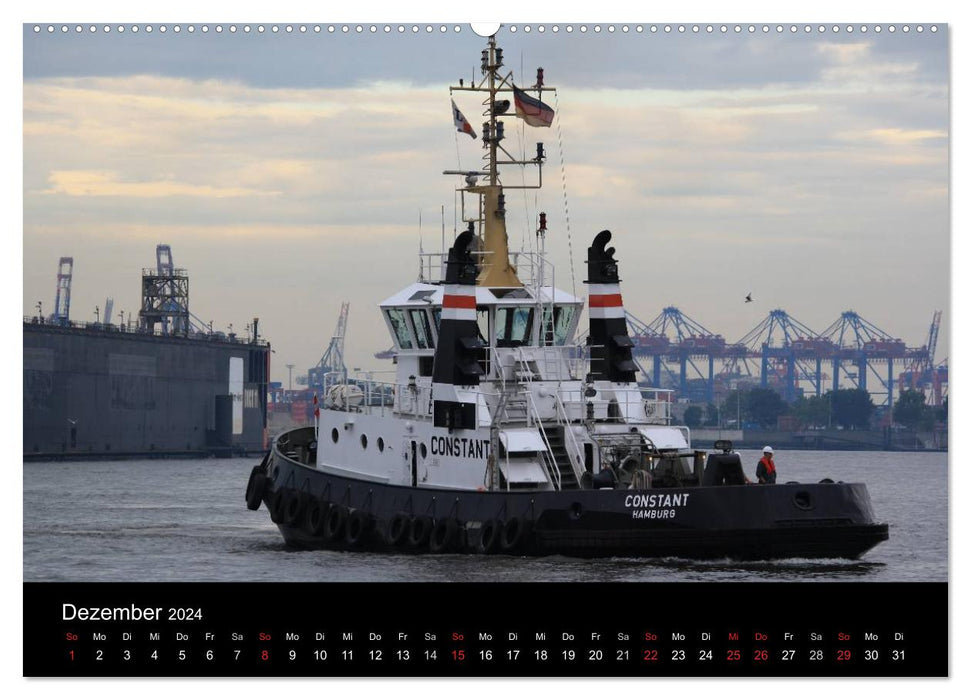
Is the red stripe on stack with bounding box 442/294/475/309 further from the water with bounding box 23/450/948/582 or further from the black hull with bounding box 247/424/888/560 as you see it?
the water with bounding box 23/450/948/582

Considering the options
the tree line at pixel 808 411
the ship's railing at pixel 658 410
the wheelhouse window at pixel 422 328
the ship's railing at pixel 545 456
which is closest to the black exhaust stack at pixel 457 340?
the ship's railing at pixel 545 456

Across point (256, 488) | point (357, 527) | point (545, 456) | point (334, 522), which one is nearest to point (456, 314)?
point (545, 456)

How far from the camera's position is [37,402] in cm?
7269

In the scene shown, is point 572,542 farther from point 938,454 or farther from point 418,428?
point 938,454

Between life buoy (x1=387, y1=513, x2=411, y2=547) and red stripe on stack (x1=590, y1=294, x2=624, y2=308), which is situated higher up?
red stripe on stack (x1=590, y1=294, x2=624, y2=308)

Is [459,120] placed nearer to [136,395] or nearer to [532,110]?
[532,110]

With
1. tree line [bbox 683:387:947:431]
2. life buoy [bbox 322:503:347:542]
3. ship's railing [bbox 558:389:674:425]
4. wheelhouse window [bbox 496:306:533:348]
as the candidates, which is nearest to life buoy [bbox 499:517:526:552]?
ship's railing [bbox 558:389:674:425]

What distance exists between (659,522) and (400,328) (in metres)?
7.48

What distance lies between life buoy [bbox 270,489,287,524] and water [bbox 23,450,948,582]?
1.92 ft

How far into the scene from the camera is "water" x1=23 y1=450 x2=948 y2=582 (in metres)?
24.7

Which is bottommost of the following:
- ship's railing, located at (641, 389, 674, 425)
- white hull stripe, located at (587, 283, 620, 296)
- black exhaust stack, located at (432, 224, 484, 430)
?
ship's railing, located at (641, 389, 674, 425)

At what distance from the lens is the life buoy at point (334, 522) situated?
98.8ft

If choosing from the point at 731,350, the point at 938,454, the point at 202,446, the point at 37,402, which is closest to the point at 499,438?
the point at 37,402

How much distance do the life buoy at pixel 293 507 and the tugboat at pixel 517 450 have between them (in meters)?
0.04
